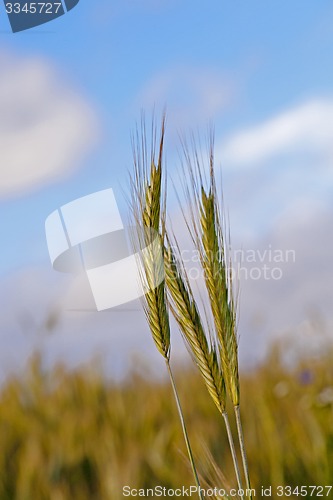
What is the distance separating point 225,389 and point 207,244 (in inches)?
8.8

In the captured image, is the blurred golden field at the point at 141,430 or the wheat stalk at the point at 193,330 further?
the blurred golden field at the point at 141,430

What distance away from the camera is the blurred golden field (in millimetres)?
2096

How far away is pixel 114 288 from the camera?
6.87 feet

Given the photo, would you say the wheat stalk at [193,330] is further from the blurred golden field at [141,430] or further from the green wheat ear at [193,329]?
the blurred golden field at [141,430]

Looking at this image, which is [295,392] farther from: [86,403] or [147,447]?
[86,403]

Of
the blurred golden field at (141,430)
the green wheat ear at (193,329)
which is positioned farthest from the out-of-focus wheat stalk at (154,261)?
the blurred golden field at (141,430)

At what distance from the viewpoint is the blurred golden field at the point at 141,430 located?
82.5 inches

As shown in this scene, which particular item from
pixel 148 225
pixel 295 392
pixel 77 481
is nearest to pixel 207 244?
pixel 148 225

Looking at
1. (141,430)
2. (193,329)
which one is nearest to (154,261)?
(193,329)

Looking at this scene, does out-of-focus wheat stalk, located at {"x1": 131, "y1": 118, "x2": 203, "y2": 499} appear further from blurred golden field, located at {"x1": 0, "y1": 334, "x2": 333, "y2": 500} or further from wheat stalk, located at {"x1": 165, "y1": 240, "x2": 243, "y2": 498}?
blurred golden field, located at {"x1": 0, "y1": 334, "x2": 333, "y2": 500}

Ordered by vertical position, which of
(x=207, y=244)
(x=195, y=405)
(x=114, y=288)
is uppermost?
(x=207, y=244)

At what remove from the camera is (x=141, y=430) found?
244 centimetres

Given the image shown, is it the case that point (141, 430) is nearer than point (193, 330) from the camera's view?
No

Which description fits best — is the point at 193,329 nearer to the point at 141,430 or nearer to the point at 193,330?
the point at 193,330
